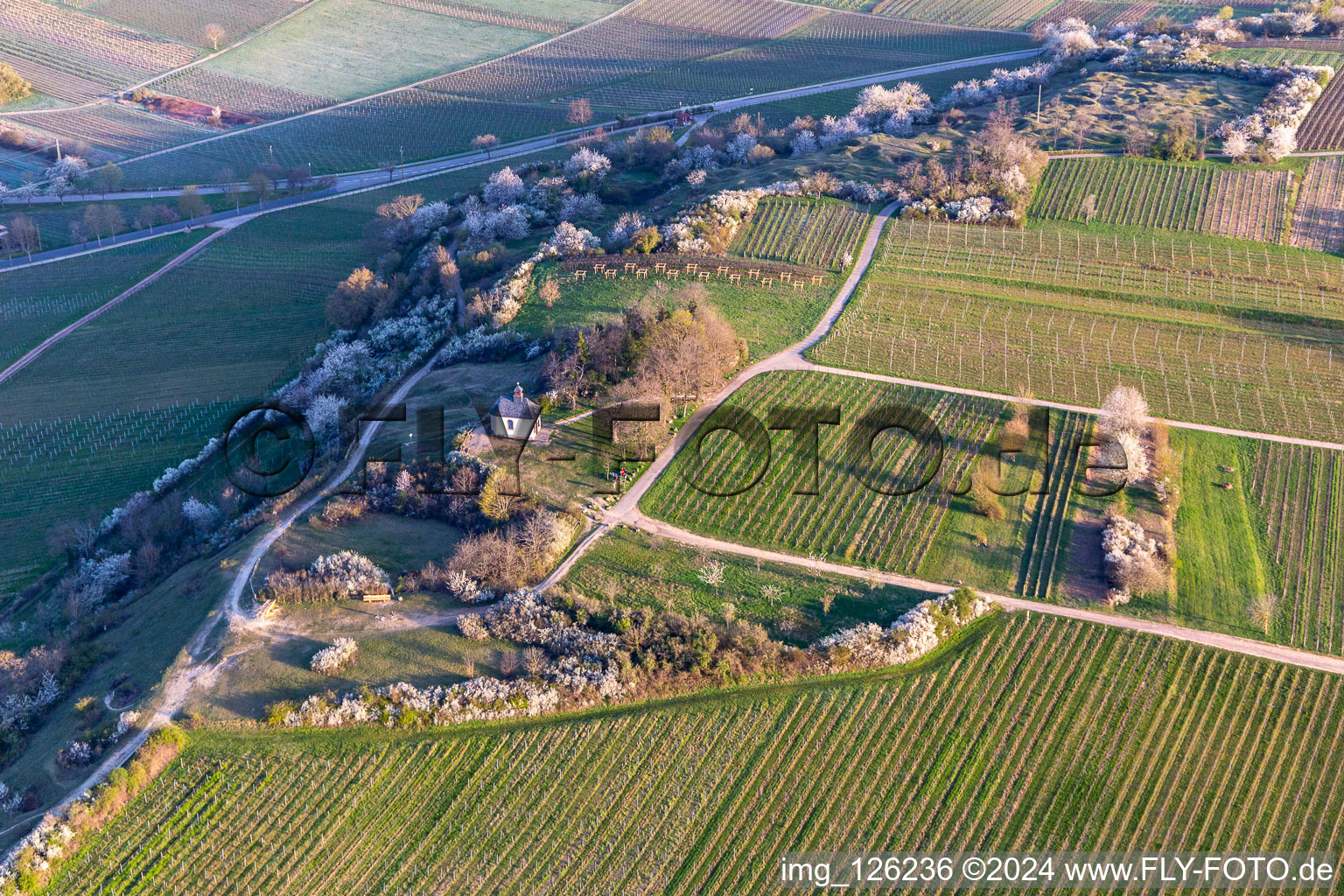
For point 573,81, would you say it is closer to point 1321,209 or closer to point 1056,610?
point 1321,209

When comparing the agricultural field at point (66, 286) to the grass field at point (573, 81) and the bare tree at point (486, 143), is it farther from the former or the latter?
the bare tree at point (486, 143)

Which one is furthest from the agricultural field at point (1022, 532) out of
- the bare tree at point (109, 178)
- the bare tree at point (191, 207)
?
Result: the bare tree at point (109, 178)

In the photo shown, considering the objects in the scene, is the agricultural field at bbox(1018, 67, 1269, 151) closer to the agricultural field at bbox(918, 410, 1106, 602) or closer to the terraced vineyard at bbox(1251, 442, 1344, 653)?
the terraced vineyard at bbox(1251, 442, 1344, 653)

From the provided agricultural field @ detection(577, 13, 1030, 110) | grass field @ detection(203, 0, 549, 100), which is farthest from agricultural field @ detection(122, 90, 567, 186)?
agricultural field @ detection(577, 13, 1030, 110)

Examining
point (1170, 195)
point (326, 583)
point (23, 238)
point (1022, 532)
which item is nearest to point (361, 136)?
point (23, 238)

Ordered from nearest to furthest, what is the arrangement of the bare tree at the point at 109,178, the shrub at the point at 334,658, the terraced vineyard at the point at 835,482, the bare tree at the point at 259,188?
1. the shrub at the point at 334,658
2. the terraced vineyard at the point at 835,482
3. the bare tree at the point at 259,188
4. the bare tree at the point at 109,178

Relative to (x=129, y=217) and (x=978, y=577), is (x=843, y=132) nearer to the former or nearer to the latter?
(x=978, y=577)

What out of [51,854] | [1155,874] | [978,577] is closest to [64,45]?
[51,854]
